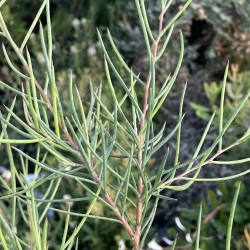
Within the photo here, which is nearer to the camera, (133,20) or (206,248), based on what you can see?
(206,248)

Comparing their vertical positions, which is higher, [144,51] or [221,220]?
[144,51]

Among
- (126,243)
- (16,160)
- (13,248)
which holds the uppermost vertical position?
(13,248)

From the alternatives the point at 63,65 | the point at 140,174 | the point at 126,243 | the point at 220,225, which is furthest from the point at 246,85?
the point at 140,174

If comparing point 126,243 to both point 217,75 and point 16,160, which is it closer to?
point 16,160

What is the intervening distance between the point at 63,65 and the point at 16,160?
0.84 m

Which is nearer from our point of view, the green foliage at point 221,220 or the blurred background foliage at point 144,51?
the green foliage at point 221,220

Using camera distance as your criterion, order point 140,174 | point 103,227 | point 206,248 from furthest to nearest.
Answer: point 103,227 < point 206,248 < point 140,174

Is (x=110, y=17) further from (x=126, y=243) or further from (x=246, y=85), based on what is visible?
(x=126, y=243)

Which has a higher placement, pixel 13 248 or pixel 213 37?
pixel 13 248

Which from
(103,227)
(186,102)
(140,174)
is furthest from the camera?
(186,102)

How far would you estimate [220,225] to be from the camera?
176 cm

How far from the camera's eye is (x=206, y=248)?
5.72 feet

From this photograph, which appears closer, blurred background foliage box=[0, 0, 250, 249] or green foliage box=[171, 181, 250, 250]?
green foliage box=[171, 181, 250, 250]

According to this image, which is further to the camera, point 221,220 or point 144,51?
point 144,51
